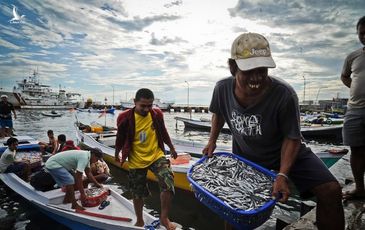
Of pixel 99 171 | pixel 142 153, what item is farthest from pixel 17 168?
pixel 142 153

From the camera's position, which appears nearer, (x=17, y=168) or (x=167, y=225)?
(x=167, y=225)

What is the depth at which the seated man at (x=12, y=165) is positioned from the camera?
8320 millimetres

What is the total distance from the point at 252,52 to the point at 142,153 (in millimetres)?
3367

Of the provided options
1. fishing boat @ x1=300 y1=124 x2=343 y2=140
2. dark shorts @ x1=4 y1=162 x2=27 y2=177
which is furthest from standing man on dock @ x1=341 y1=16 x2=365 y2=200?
fishing boat @ x1=300 y1=124 x2=343 y2=140

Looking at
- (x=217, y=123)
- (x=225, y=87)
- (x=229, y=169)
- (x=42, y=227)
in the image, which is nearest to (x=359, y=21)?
(x=225, y=87)

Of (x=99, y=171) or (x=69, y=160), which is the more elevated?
(x=69, y=160)

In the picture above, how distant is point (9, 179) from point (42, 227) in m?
2.41

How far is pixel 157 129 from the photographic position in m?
5.27

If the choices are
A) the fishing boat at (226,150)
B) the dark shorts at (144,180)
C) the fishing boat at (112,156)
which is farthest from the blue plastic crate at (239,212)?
the fishing boat at (226,150)

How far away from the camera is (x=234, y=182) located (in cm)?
253

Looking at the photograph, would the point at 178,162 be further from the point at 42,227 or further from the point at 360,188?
the point at 360,188

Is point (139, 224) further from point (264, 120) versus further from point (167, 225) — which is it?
point (264, 120)

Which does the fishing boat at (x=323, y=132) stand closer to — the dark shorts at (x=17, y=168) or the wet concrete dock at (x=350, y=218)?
the wet concrete dock at (x=350, y=218)

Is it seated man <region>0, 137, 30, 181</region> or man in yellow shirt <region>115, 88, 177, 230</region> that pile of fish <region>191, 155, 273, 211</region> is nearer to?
Answer: man in yellow shirt <region>115, 88, 177, 230</region>
